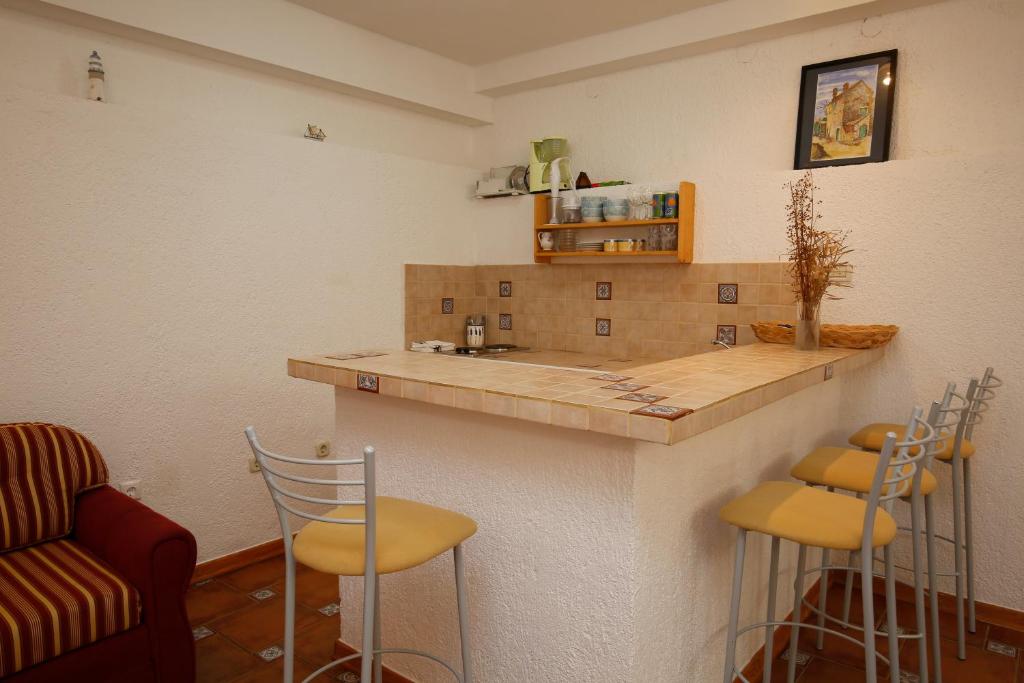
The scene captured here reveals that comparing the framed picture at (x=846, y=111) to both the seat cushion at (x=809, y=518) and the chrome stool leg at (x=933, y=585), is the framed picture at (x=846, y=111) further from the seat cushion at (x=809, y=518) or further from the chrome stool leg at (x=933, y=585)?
the seat cushion at (x=809, y=518)

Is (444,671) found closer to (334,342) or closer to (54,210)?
(334,342)

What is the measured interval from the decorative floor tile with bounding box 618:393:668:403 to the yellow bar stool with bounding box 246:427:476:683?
0.51 meters

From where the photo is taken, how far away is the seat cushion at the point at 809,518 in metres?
1.65

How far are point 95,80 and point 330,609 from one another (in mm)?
2457

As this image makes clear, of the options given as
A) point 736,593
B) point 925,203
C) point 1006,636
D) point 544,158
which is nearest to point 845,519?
point 736,593

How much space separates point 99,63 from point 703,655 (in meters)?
3.28

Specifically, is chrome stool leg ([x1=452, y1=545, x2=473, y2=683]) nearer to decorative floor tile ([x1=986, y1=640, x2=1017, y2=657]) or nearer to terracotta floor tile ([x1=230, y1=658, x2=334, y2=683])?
terracotta floor tile ([x1=230, y1=658, x2=334, y2=683])

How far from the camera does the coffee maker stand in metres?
4.21

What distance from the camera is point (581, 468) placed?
176 cm

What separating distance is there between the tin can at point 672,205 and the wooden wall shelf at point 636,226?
3 cm

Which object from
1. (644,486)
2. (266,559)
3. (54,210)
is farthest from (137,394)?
(644,486)

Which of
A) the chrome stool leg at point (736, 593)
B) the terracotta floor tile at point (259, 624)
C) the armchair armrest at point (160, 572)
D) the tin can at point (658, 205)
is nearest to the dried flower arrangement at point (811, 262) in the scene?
the tin can at point (658, 205)

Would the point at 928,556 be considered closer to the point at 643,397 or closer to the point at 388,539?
the point at 643,397

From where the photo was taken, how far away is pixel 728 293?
3535 mm
